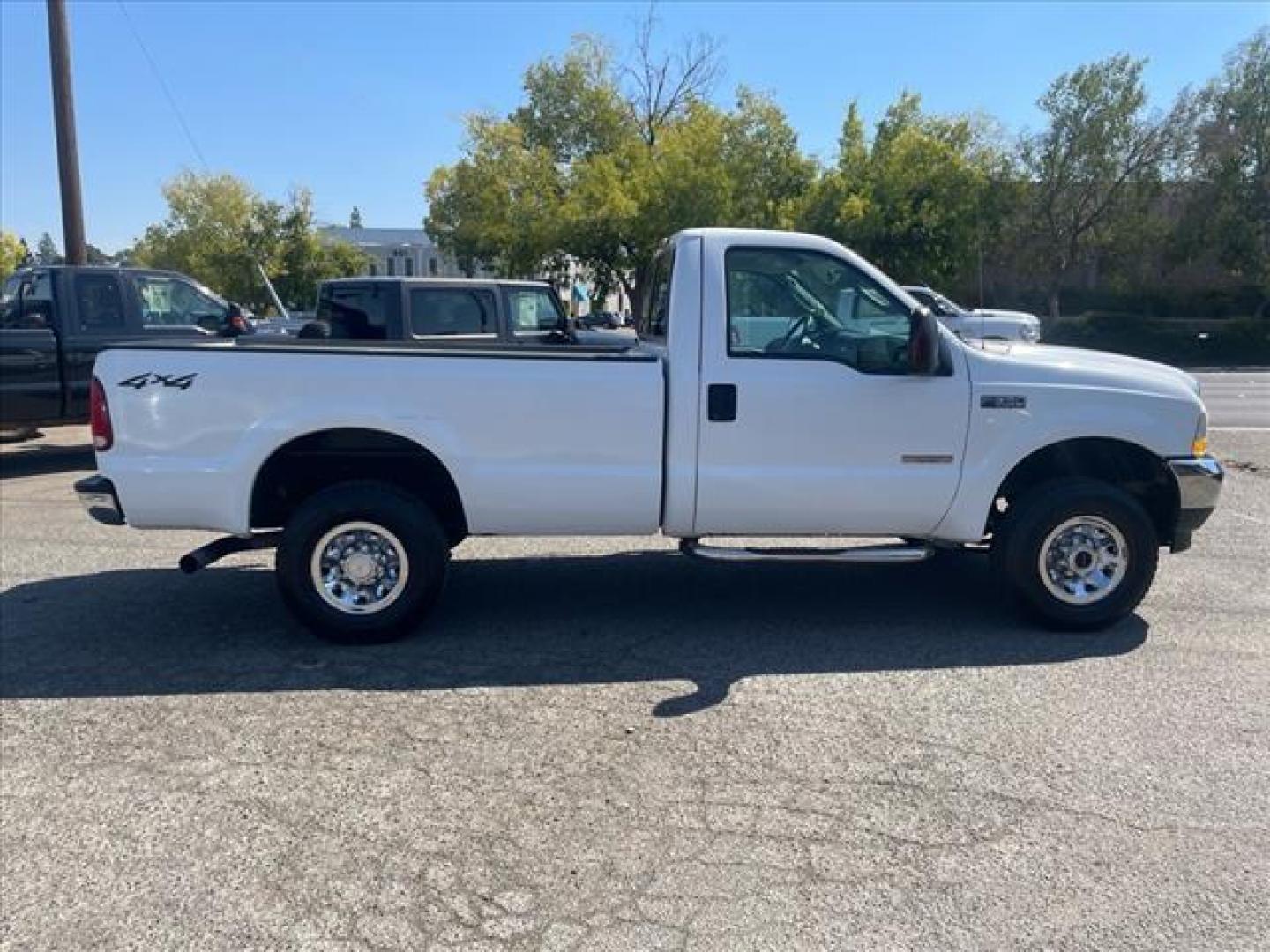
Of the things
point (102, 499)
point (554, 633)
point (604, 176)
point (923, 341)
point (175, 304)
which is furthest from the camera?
point (604, 176)

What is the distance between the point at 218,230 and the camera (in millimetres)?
53094

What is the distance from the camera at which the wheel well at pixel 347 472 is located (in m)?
5.01

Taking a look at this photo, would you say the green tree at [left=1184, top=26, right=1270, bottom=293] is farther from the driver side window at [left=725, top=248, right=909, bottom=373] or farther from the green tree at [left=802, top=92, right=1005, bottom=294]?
the driver side window at [left=725, top=248, right=909, bottom=373]

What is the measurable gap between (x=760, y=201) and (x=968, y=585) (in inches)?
1167

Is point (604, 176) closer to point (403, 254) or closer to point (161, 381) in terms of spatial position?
point (161, 381)

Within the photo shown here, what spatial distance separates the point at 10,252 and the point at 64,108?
5210 cm

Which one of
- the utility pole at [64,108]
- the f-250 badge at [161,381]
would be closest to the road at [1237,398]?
the f-250 badge at [161,381]

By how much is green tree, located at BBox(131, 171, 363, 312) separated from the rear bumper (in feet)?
167

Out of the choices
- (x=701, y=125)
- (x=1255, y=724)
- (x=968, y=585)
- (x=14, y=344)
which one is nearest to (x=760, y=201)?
(x=701, y=125)

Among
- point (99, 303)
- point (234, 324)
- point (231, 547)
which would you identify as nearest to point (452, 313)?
point (234, 324)

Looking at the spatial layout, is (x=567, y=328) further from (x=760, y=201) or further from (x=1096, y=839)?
(x=760, y=201)

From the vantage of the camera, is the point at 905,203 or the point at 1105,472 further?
the point at 905,203

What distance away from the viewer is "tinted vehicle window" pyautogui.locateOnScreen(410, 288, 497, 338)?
34.3 feet

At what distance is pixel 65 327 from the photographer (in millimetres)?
10375
